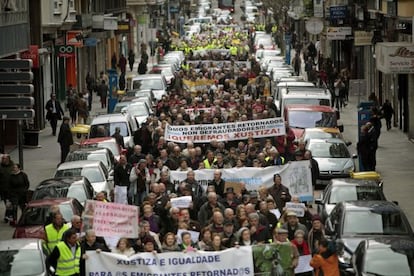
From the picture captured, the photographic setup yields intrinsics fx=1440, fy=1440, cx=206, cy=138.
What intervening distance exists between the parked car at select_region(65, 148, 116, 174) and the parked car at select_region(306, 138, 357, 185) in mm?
4615

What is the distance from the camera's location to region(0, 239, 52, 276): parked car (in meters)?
19.2

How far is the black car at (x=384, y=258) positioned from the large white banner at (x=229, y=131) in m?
13.1

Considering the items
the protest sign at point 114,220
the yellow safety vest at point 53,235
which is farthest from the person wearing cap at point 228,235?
the yellow safety vest at point 53,235

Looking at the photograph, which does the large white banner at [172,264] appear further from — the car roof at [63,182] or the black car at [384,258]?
the car roof at [63,182]

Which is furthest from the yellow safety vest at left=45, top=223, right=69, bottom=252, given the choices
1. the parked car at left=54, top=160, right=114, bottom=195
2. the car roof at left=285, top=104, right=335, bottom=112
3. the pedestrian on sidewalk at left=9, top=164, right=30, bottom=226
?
the car roof at left=285, top=104, right=335, bottom=112

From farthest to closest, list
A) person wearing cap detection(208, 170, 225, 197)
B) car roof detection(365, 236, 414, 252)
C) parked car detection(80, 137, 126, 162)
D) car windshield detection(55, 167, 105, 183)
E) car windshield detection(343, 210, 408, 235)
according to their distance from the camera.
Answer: parked car detection(80, 137, 126, 162)
car windshield detection(55, 167, 105, 183)
person wearing cap detection(208, 170, 225, 197)
car windshield detection(343, 210, 408, 235)
car roof detection(365, 236, 414, 252)

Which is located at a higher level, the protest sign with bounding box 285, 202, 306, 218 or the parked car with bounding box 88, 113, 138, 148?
the protest sign with bounding box 285, 202, 306, 218

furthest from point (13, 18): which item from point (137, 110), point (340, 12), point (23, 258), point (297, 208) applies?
point (340, 12)

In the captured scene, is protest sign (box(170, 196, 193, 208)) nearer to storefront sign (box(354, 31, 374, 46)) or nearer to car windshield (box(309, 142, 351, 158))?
car windshield (box(309, 142, 351, 158))

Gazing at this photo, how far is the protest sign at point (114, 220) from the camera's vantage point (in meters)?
20.0

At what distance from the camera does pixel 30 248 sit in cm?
1973

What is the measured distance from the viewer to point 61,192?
25.9 metres

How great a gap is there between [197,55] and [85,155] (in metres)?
37.0

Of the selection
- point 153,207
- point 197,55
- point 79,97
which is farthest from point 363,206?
point 197,55
